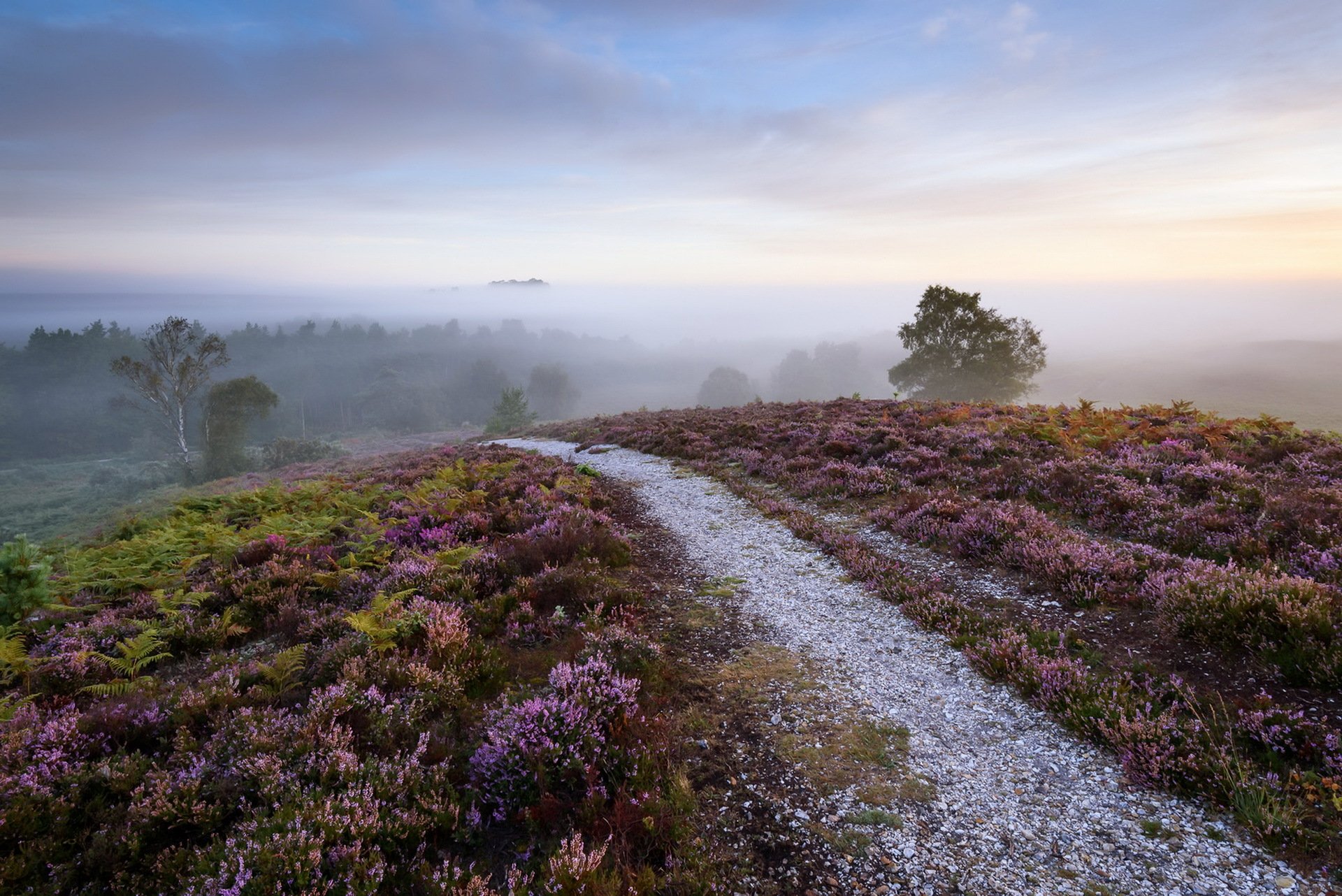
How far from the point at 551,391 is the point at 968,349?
104m

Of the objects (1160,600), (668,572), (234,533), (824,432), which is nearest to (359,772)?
(668,572)

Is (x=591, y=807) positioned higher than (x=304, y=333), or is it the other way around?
(x=304, y=333)

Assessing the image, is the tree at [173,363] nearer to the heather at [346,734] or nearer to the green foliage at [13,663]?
the heather at [346,734]

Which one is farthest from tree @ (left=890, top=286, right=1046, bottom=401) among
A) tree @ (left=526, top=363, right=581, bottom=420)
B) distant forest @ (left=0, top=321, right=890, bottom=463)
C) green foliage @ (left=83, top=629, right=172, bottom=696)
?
tree @ (left=526, top=363, right=581, bottom=420)

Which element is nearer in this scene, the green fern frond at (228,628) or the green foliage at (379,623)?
the green foliage at (379,623)

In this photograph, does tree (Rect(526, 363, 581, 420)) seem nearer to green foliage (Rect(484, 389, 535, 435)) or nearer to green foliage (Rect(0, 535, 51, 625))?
green foliage (Rect(484, 389, 535, 435))

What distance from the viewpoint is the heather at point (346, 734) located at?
3969mm

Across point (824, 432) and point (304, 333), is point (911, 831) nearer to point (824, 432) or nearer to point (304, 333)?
point (824, 432)

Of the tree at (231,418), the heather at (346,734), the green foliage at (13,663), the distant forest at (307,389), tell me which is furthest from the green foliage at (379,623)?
the distant forest at (307,389)

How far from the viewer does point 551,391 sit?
13888 cm

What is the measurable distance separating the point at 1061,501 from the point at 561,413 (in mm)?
133112

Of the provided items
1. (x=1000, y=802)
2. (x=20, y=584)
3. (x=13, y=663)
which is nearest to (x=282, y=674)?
(x=13, y=663)

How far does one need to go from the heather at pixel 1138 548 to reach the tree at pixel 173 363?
5420 cm

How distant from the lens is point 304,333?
642ft
